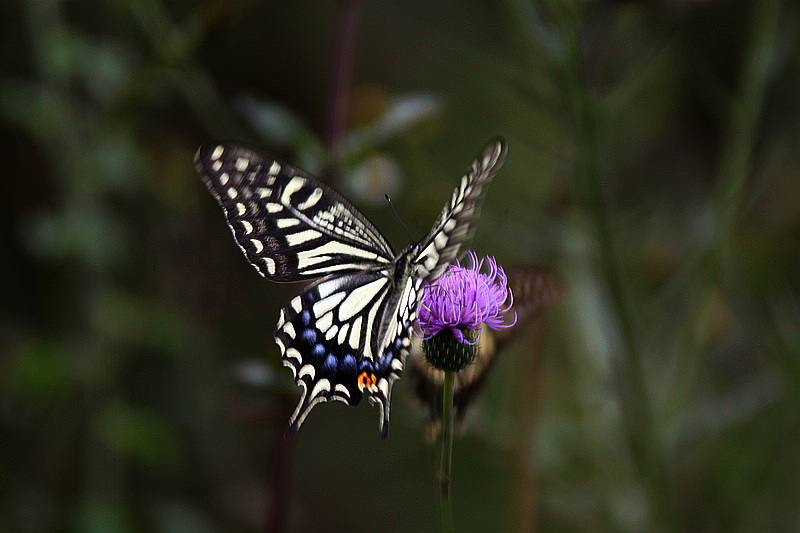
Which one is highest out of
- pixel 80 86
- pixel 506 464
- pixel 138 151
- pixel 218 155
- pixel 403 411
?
pixel 80 86

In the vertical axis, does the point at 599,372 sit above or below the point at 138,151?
below

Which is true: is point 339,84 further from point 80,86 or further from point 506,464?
point 80,86

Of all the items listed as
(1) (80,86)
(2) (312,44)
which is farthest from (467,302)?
(2) (312,44)

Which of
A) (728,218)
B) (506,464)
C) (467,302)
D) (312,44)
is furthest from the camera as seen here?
(312,44)

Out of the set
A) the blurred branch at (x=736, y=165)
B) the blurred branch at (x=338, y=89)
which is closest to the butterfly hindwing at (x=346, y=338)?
the blurred branch at (x=338, y=89)

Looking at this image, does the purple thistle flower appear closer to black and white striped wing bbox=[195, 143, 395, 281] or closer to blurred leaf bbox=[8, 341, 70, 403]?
black and white striped wing bbox=[195, 143, 395, 281]

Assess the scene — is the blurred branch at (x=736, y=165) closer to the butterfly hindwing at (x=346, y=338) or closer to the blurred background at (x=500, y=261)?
the blurred background at (x=500, y=261)
